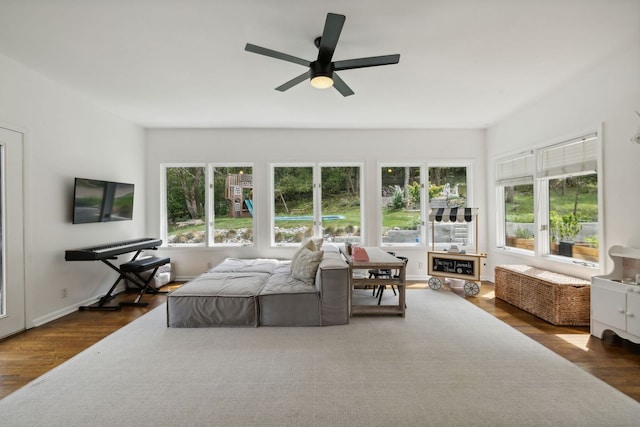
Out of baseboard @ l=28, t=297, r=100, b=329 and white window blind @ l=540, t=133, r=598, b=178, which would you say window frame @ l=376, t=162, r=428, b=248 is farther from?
baseboard @ l=28, t=297, r=100, b=329

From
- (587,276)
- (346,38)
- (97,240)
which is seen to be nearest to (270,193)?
(97,240)

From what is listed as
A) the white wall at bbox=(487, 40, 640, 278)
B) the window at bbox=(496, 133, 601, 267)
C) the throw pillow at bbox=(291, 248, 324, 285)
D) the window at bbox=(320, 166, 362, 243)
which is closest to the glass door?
the throw pillow at bbox=(291, 248, 324, 285)

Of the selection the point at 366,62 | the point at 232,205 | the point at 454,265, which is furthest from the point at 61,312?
the point at 454,265

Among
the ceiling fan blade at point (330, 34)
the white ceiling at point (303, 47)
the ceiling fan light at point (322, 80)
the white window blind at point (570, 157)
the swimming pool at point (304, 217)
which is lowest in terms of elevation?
the swimming pool at point (304, 217)

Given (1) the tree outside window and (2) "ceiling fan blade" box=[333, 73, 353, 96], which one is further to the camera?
(1) the tree outside window

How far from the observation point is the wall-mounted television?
363cm

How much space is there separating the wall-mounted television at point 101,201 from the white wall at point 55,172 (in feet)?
0.41

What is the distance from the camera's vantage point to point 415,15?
2.23 meters

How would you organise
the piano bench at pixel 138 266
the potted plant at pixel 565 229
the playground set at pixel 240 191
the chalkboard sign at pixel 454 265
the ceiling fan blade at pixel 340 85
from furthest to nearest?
the playground set at pixel 240 191 → the chalkboard sign at pixel 454 265 → the piano bench at pixel 138 266 → the potted plant at pixel 565 229 → the ceiling fan blade at pixel 340 85

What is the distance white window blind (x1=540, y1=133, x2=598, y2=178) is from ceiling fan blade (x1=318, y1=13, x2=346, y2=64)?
124 inches

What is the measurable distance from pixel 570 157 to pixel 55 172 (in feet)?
20.5

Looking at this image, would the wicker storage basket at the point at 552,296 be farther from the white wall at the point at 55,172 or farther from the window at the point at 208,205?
the white wall at the point at 55,172

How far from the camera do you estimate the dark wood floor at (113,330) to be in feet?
7.16

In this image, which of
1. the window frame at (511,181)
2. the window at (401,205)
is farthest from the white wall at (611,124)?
the window at (401,205)
